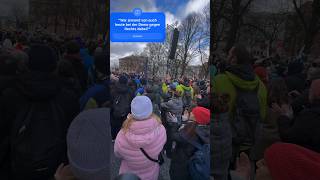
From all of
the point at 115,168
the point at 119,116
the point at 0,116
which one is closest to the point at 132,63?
the point at 119,116

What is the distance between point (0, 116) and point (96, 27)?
Answer: 7.86 feet

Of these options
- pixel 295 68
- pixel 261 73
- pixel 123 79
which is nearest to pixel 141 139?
pixel 123 79

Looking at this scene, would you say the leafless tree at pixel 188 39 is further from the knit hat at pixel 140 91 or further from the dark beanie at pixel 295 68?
the dark beanie at pixel 295 68

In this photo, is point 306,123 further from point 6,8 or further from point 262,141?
point 6,8

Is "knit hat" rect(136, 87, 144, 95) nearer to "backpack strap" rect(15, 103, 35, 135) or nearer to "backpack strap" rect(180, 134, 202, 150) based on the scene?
"backpack strap" rect(180, 134, 202, 150)

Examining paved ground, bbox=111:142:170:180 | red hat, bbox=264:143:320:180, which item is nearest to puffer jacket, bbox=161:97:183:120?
paved ground, bbox=111:142:170:180

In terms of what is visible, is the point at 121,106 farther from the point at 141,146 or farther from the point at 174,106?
the point at 174,106

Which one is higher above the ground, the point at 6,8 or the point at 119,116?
the point at 6,8

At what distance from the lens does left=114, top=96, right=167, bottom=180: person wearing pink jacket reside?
3086 mm

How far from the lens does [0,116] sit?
2986 millimetres

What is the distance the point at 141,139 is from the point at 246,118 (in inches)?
40.9

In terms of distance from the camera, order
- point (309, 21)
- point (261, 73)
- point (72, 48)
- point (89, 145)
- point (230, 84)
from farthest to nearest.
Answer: point (309, 21)
point (72, 48)
point (261, 73)
point (230, 84)
point (89, 145)

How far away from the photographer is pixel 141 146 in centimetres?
314

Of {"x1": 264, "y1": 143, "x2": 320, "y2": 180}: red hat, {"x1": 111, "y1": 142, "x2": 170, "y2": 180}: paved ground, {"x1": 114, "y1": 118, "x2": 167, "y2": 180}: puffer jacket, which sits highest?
{"x1": 264, "y1": 143, "x2": 320, "y2": 180}: red hat
